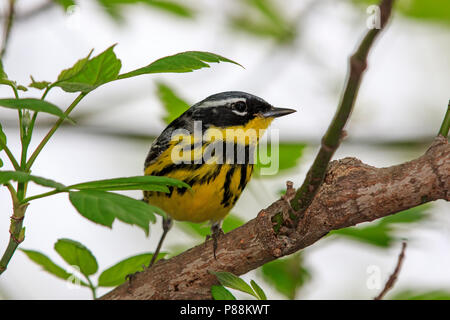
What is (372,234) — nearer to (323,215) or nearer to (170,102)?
(323,215)

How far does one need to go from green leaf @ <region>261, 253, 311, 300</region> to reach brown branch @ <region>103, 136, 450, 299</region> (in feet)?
1.02

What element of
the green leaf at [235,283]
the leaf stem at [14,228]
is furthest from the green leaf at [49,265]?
the green leaf at [235,283]

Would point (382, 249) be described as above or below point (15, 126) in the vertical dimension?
below

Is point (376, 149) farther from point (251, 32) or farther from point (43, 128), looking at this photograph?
point (43, 128)

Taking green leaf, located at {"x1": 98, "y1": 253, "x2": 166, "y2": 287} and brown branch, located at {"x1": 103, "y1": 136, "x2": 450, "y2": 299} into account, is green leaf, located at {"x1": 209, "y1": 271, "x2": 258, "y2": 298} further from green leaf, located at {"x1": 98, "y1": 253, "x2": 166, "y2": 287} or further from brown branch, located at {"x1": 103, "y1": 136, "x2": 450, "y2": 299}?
green leaf, located at {"x1": 98, "y1": 253, "x2": 166, "y2": 287}

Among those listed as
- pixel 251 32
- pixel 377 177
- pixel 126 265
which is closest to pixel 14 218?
pixel 126 265

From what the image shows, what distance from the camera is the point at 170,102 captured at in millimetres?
2863

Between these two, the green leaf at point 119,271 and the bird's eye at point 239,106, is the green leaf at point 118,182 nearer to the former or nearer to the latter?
the green leaf at point 119,271

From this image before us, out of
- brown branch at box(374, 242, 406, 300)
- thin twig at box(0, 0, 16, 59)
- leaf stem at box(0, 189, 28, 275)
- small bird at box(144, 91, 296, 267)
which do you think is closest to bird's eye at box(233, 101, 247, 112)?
small bird at box(144, 91, 296, 267)

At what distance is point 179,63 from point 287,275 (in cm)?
142

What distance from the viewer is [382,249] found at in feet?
8.07

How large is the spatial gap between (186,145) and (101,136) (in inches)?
28.6

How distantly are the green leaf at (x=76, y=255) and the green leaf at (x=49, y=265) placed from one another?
0.15 ft
